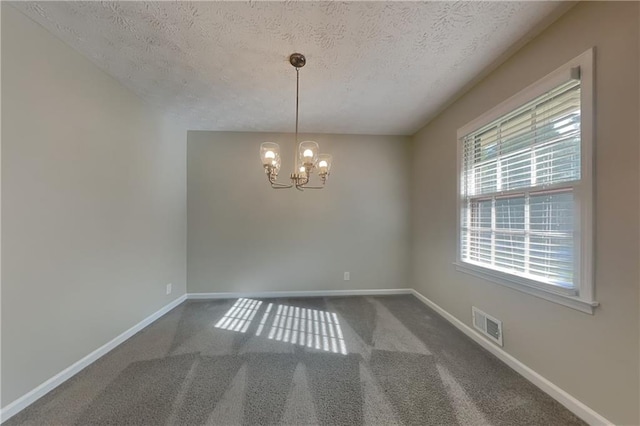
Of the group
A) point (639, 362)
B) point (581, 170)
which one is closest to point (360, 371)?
point (639, 362)

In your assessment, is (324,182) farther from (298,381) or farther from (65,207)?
(65,207)

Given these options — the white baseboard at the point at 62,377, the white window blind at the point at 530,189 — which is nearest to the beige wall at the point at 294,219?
the white baseboard at the point at 62,377

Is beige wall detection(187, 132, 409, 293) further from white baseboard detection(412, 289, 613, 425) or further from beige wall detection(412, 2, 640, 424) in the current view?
beige wall detection(412, 2, 640, 424)

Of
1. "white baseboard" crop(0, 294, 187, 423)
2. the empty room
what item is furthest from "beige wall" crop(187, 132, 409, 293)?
"white baseboard" crop(0, 294, 187, 423)

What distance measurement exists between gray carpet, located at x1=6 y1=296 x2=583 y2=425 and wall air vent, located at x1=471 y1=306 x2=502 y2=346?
6.5 inches

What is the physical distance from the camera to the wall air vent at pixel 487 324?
2053mm

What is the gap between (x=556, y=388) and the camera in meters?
1.60

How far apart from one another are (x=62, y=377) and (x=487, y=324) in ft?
11.5

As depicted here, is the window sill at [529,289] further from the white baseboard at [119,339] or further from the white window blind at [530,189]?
the white baseboard at [119,339]

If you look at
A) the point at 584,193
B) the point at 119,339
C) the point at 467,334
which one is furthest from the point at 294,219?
the point at 584,193

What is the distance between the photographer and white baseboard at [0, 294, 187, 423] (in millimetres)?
1469

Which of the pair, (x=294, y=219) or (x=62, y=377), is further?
(x=294, y=219)

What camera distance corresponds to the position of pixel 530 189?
179 centimetres

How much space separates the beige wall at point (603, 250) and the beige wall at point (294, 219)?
1.79 meters
